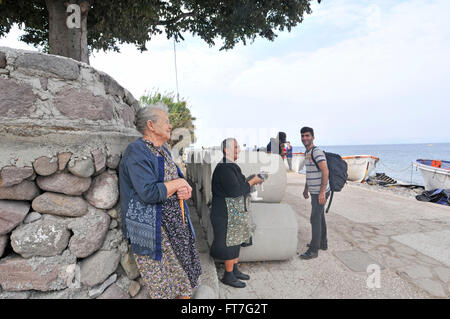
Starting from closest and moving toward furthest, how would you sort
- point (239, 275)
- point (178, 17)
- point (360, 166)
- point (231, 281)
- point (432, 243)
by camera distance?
1. point (231, 281)
2. point (239, 275)
3. point (432, 243)
4. point (178, 17)
5. point (360, 166)

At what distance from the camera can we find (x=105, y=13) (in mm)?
4812

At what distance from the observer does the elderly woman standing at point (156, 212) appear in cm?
154

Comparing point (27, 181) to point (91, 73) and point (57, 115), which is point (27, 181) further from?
point (91, 73)

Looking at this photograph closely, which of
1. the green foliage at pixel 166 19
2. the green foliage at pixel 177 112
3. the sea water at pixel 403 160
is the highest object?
the green foliage at pixel 166 19

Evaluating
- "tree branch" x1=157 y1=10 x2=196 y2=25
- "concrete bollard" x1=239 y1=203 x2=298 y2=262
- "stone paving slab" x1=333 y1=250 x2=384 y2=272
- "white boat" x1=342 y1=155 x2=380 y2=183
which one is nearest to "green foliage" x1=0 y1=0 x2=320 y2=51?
"tree branch" x1=157 y1=10 x2=196 y2=25

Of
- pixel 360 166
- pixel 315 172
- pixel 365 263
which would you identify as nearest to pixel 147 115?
pixel 315 172

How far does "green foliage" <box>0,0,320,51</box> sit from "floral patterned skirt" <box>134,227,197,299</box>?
15.9 feet

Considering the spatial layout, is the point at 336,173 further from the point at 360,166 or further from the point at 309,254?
the point at 360,166

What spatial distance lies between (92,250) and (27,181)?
62 cm

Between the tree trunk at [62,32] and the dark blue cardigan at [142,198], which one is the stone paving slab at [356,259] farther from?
the tree trunk at [62,32]

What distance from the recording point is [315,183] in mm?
3381

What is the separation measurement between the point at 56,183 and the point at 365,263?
11.7 feet

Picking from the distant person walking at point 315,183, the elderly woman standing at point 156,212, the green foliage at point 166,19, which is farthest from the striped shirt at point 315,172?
the green foliage at point 166,19

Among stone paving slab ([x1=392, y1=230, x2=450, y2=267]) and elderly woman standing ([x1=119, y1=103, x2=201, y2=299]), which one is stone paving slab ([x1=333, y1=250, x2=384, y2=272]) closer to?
stone paving slab ([x1=392, y1=230, x2=450, y2=267])
